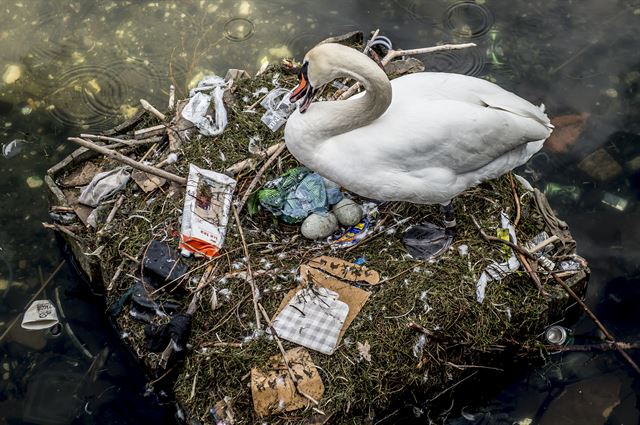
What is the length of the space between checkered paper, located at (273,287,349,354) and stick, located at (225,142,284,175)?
1201 mm

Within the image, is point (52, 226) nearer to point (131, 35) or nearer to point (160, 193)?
point (160, 193)

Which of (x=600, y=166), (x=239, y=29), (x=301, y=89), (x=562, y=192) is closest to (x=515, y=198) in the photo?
(x=562, y=192)

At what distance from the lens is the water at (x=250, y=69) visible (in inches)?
231

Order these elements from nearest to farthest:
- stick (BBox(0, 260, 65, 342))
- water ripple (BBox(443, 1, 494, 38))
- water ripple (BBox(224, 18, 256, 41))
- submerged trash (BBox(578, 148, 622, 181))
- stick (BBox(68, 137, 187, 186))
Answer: stick (BBox(68, 137, 187, 186)) < stick (BBox(0, 260, 65, 342)) < submerged trash (BBox(578, 148, 622, 181)) < water ripple (BBox(443, 1, 494, 38)) < water ripple (BBox(224, 18, 256, 41))

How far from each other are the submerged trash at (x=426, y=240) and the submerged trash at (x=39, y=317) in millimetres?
3001

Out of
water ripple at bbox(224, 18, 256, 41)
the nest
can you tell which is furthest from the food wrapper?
water ripple at bbox(224, 18, 256, 41)

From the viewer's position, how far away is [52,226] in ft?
19.7

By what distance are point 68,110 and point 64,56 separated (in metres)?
0.80

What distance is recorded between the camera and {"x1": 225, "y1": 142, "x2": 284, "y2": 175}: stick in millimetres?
6039

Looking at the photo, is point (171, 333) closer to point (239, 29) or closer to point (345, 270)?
point (345, 270)

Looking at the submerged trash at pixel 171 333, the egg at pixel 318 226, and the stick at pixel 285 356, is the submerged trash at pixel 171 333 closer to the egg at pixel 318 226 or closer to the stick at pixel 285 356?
the stick at pixel 285 356

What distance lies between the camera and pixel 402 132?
197 inches

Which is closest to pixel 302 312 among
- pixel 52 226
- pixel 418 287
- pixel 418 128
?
pixel 418 287

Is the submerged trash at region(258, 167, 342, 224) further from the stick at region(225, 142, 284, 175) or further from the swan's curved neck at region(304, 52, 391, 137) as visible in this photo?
the swan's curved neck at region(304, 52, 391, 137)
